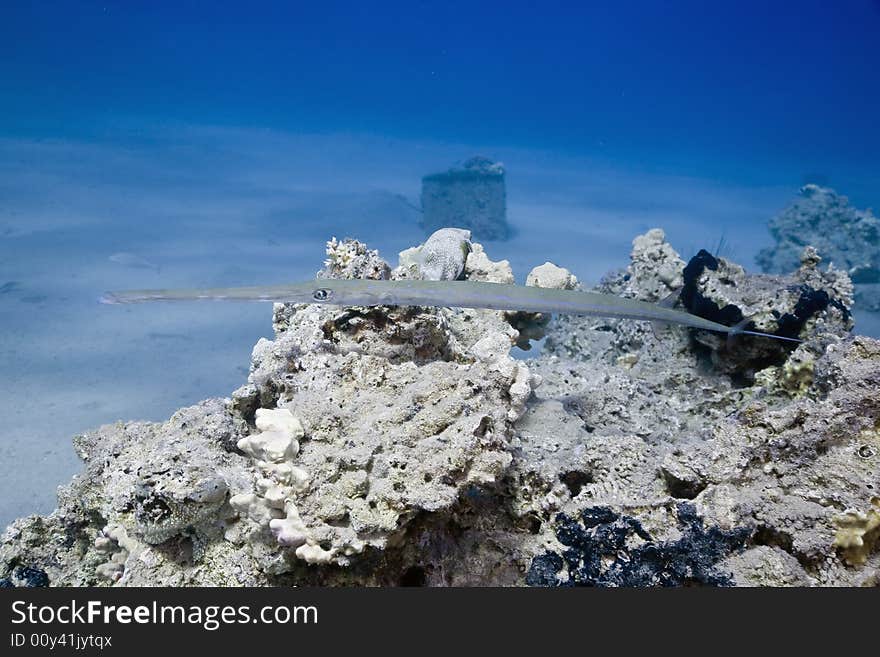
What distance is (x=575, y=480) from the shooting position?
11.0 ft

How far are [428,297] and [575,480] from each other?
5.03 feet

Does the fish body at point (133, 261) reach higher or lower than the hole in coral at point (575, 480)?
higher

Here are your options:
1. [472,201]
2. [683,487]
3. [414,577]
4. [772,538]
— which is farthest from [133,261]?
[772,538]

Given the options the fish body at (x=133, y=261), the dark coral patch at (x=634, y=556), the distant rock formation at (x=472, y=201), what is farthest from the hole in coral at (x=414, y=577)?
the distant rock formation at (x=472, y=201)

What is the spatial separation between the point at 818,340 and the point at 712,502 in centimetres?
276

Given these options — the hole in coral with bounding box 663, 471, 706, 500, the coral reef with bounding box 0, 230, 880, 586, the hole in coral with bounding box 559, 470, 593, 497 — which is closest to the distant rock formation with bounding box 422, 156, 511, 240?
the coral reef with bounding box 0, 230, 880, 586

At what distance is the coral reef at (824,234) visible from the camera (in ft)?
60.6

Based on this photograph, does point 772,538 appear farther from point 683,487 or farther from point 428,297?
point 428,297

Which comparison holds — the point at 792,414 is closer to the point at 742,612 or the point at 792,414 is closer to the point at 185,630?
the point at 742,612

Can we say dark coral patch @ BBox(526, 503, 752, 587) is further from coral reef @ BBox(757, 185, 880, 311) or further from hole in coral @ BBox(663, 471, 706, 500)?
coral reef @ BBox(757, 185, 880, 311)

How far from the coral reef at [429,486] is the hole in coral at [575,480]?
26mm

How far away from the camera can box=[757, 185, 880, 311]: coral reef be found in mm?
18469

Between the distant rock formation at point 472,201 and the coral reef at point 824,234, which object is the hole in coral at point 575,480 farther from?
the coral reef at point 824,234

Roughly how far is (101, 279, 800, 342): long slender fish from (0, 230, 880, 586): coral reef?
202 mm
